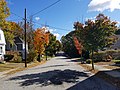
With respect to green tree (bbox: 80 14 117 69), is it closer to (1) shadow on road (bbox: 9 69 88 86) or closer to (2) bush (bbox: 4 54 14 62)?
(1) shadow on road (bbox: 9 69 88 86)

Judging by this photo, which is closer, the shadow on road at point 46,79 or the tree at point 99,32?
the shadow on road at point 46,79

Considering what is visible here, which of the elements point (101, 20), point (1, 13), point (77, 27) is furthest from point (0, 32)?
point (101, 20)

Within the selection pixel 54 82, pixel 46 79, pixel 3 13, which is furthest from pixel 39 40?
pixel 54 82

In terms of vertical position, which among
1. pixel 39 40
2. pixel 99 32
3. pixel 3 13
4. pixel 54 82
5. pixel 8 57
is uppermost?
pixel 3 13

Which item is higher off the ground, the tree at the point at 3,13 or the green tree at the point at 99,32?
the tree at the point at 3,13

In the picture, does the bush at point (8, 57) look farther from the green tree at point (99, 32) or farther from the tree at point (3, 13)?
the green tree at point (99, 32)

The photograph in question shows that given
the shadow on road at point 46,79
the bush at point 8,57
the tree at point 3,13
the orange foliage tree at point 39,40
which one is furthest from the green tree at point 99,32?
the orange foliage tree at point 39,40

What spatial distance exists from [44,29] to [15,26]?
24929mm

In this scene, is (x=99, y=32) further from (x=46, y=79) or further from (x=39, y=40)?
(x=39, y=40)

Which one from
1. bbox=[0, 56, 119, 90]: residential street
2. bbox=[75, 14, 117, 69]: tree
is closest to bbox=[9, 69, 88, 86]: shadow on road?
bbox=[0, 56, 119, 90]: residential street

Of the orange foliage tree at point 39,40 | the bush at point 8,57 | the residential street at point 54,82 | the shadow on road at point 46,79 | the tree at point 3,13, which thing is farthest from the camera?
the orange foliage tree at point 39,40

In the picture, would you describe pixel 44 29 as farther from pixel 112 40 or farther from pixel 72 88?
pixel 72 88

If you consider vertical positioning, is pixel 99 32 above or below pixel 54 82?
above

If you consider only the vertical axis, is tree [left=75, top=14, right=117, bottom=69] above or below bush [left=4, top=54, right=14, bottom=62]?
above
